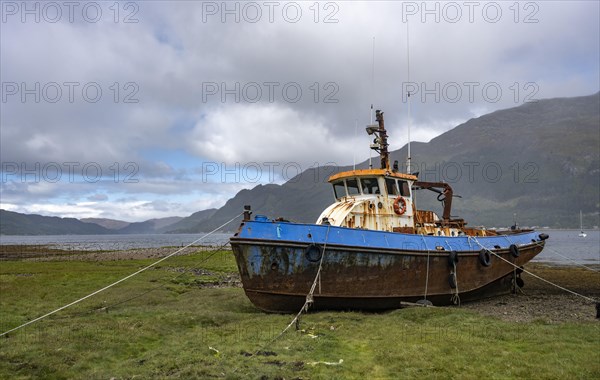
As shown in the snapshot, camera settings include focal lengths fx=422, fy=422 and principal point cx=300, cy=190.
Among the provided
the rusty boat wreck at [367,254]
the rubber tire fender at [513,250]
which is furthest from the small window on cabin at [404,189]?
the rubber tire fender at [513,250]

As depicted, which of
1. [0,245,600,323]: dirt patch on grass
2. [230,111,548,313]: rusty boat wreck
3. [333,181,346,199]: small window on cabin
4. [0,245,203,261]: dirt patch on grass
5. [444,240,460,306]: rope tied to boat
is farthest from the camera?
[0,245,203,261]: dirt patch on grass

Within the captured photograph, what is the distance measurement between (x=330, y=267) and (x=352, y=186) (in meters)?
4.72

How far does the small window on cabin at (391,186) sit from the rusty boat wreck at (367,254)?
0.14ft

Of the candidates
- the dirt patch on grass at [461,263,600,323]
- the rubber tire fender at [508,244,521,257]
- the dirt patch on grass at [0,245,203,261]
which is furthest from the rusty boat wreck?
the dirt patch on grass at [0,245,203,261]

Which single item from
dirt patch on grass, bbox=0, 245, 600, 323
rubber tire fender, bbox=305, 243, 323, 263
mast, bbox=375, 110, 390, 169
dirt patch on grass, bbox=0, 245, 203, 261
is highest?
mast, bbox=375, 110, 390, 169

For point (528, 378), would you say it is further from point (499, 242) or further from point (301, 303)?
point (499, 242)

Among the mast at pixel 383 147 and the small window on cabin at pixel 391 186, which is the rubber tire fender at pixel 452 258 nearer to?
the small window on cabin at pixel 391 186

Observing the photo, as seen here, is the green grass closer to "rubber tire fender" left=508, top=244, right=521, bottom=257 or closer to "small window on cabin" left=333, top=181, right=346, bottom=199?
"small window on cabin" left=333, top=181, right=346, bottom=199

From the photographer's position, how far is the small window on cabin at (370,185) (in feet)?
58.9

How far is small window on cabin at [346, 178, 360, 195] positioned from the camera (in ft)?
59.8

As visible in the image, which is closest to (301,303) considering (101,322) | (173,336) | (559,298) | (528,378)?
(173,336)

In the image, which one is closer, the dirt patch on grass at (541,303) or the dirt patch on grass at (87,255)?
the dirt patch on grass at (541,303)

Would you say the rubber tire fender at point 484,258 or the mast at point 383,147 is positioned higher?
the mast at point 383,147

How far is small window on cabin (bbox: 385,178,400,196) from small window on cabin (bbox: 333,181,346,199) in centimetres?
190
